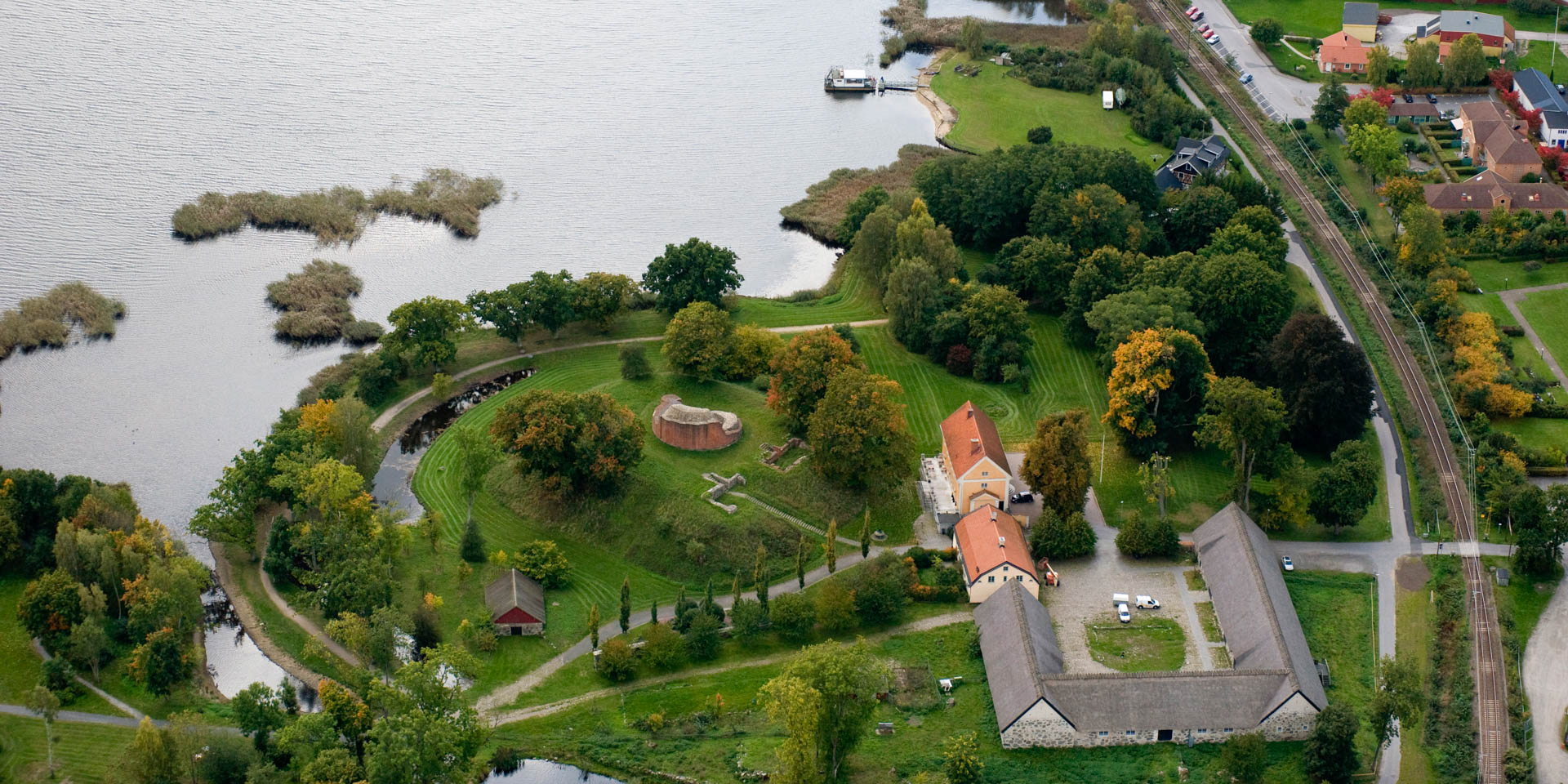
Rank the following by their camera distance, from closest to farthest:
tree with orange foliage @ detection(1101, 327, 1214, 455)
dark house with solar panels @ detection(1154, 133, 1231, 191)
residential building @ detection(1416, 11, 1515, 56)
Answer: tree with orange foliage @ detection(1101, 327, 1214, 455) → dark house with solar panels @ detection(1154, 133, 1231, 191) → residential building @ detection(1416, 11, 1515, 56)

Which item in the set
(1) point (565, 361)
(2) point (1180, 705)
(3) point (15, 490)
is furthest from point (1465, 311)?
(3) point (15, 490)

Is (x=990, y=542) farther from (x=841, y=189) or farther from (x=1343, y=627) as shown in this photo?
(x=841, y=189)

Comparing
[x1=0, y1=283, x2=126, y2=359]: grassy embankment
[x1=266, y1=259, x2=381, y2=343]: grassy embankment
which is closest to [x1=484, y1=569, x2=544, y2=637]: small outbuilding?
[x1=266, y1=259, x2=381, y2=343]: grassy embankment

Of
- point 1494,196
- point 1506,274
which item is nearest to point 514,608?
point 1506,274

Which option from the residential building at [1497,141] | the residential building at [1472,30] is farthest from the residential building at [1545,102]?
the residential building at [1472,30]

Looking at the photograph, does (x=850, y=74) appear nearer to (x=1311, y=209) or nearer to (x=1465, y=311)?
(x=1311, y=209)

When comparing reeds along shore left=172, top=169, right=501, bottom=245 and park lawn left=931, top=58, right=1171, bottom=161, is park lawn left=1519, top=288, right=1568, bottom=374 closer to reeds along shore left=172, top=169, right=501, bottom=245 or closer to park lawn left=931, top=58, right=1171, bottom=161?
park lawn left=931, top=58, right=1171, bottom=161
